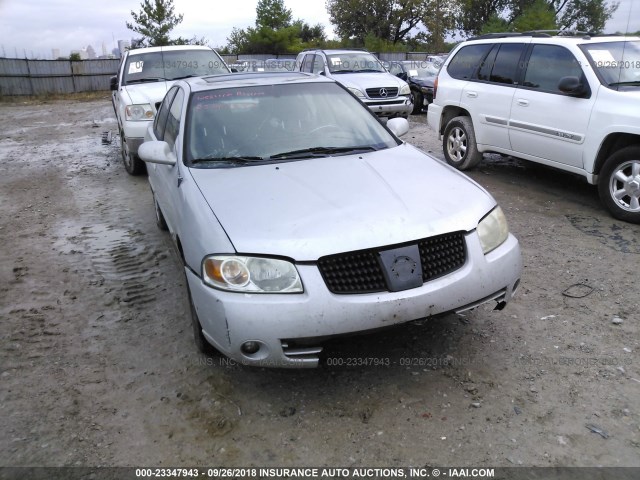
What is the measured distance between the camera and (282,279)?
2715mm

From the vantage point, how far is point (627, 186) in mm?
5504

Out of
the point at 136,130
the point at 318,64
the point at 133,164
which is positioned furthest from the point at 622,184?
the point at 318,64

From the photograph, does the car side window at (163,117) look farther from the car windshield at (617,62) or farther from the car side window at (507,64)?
the car windshield at (617,62)

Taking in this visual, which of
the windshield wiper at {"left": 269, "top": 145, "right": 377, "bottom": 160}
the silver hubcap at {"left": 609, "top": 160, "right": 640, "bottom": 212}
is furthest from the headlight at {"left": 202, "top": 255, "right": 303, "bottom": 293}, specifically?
the silver hubcap at {"left": 609, "top": 160, "right": 640, "bottom": 212}

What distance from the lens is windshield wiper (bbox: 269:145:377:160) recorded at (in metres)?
3.81

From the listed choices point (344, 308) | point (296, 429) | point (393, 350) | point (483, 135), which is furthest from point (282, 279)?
point (483, 135)

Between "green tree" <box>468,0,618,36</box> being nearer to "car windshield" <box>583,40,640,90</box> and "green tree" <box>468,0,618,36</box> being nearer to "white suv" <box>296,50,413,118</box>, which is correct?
"white suv" <box>296,50,413,118</box>

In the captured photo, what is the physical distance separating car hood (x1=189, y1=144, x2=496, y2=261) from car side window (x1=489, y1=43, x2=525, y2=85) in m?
3.92

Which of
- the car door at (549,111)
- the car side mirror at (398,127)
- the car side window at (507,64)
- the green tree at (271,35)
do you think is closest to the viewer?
the car side mirror at (398,127)

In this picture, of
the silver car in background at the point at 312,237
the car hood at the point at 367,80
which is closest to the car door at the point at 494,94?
the silver car in background at the point at 312,237

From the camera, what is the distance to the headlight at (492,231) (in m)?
3.10

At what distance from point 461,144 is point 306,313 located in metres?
6.01

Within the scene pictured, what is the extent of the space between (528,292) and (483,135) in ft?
12.6

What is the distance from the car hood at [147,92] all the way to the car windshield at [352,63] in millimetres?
5869
